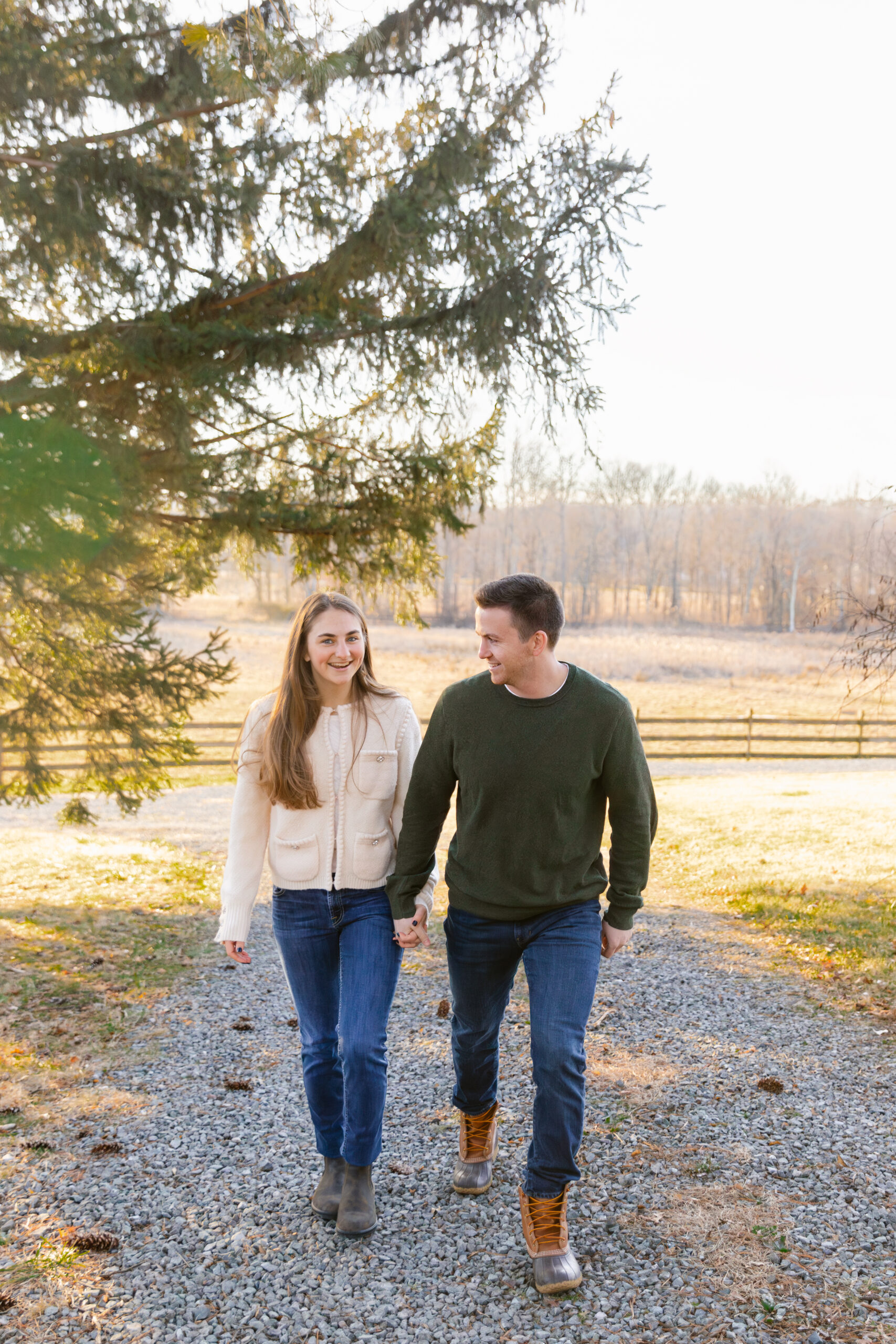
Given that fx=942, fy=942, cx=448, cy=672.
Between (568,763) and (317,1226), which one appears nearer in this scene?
(568,763)

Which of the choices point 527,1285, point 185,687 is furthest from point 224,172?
point 527,1285

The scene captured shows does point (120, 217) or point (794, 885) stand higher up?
point (120, 217)

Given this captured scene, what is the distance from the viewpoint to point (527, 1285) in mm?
2619

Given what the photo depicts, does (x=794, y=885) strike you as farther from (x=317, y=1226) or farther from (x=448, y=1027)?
(x=317, y=1226)

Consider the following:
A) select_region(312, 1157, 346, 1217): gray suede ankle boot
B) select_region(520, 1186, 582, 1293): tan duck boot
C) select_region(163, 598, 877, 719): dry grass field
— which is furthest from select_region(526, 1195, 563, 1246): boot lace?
select_region(163, 598, 877, 719): dry grass field

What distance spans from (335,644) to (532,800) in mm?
769

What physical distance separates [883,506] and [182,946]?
5.93 m

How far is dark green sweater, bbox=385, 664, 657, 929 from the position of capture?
2.66 m

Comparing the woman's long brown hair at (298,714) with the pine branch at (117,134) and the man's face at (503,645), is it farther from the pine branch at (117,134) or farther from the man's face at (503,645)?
the pine branch at (117,134)

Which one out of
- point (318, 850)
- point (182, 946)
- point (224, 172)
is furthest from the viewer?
point (182, 946)

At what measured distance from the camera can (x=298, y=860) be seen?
2871mm

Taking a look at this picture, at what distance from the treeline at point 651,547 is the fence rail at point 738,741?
A: 2495 cm

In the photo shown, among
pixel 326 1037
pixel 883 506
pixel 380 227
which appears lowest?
pixel 326 1037

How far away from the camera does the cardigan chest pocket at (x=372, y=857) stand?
9.45 feet
